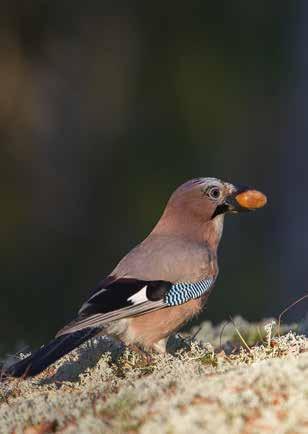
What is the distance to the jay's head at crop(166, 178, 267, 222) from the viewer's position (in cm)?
693

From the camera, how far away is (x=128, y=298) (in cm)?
604

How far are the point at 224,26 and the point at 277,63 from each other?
128cm

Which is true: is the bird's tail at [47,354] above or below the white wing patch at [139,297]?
below

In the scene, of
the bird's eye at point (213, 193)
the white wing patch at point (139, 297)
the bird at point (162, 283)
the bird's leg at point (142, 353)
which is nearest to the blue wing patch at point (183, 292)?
the bird at point (162, 283)

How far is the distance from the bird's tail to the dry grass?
0.08 metres

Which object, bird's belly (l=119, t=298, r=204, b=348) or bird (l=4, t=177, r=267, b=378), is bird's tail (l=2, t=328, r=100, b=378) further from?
bird's belly (l=119, t=298, r=204, b=348)

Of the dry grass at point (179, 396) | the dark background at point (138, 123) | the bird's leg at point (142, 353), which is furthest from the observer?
the dark background at point (138, 123)

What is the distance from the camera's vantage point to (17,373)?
5375 mm

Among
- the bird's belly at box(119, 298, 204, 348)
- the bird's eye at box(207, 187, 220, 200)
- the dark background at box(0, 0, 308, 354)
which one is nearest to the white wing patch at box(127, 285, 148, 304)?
the bird's belly at box(119, 298, 204, 348)

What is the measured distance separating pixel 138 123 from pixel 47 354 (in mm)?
15215

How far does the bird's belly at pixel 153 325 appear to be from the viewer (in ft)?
20.1

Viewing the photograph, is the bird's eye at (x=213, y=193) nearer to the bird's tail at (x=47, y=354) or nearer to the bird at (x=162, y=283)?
the bird at (x=162, y=283)

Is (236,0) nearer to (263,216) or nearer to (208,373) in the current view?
(263,216)

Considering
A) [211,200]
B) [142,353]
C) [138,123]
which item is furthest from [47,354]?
[138,123]
